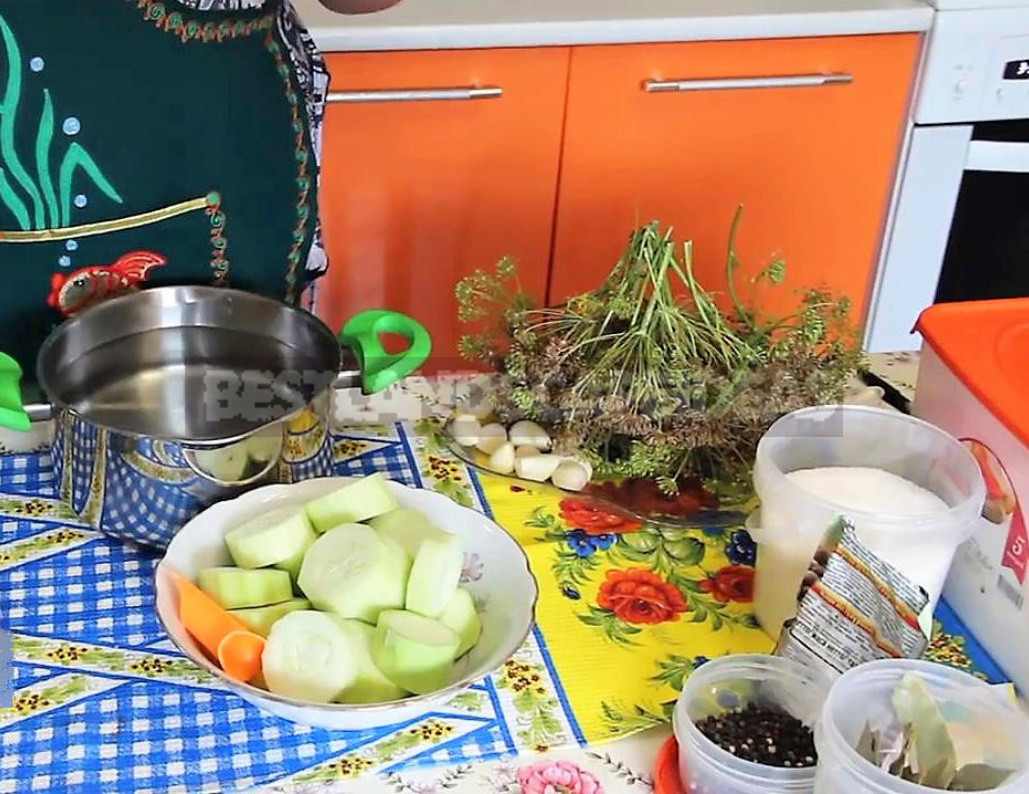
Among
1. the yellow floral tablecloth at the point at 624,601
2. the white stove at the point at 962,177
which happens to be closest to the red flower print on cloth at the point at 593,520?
the yellow floral tablecloth at the point at 624,601

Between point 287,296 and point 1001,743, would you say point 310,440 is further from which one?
point 1001,743

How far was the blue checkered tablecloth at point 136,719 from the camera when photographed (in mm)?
727

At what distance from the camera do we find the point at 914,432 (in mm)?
870

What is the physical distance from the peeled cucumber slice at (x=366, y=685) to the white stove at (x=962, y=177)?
1427 mm

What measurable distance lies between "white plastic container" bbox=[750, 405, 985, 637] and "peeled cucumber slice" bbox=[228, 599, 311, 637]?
0.30 meters

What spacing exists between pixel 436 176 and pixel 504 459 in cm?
92

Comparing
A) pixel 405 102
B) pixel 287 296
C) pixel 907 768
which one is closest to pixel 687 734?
pixel 907 768

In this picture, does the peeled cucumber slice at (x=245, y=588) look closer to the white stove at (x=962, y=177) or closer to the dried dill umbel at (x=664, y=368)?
the dried dill umbel at (x=664, y=368)

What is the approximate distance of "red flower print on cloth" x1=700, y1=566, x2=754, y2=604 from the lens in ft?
2.94

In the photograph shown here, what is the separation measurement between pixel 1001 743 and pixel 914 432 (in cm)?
26

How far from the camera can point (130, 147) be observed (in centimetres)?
111

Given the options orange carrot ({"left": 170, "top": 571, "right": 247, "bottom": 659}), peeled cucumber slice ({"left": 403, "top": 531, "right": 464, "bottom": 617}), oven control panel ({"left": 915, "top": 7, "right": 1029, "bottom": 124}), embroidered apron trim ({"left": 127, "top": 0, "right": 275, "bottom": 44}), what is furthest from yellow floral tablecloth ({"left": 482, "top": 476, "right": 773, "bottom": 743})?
oven control panel ({"left": 915, "top": 7, "right": 1029, "bottom": 124})

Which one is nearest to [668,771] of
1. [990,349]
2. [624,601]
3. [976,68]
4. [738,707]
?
[738,707]

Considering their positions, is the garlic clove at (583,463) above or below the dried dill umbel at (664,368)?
below
